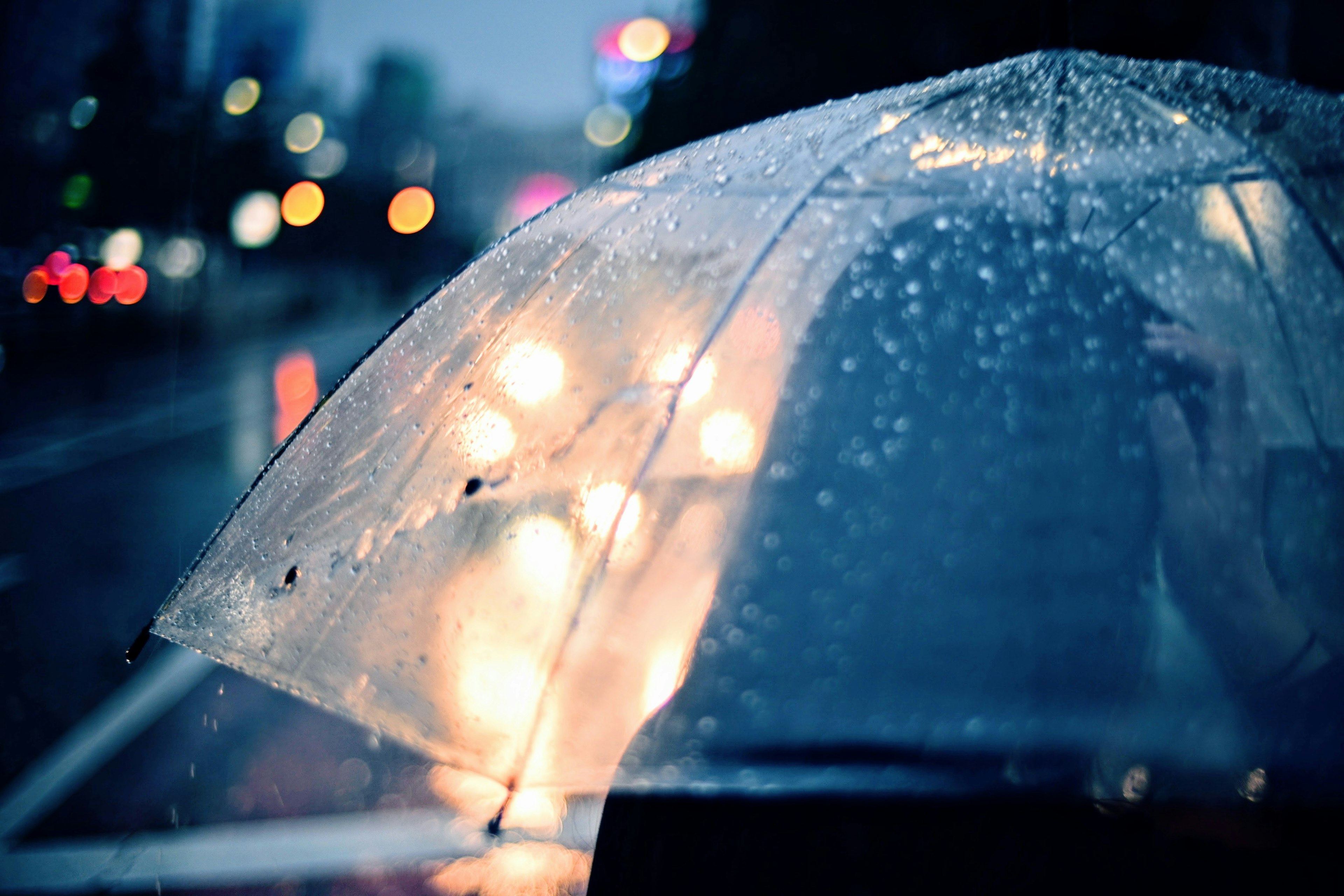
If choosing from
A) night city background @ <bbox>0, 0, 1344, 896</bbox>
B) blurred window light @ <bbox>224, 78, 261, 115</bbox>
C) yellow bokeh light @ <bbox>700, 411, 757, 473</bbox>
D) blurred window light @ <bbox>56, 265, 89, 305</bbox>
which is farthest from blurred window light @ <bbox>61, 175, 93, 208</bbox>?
yellow bokeh light @ <bbox>700, 411, 757, 473</bbox>

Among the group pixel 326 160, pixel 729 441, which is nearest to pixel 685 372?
pixel 729 441

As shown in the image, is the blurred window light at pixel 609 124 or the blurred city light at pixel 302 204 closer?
the blurred window light at pixel 609 124

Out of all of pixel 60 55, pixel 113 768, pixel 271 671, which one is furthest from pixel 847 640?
pixel 60 55

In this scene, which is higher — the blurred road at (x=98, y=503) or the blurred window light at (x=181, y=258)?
the blurred road at (x=98, y=503)

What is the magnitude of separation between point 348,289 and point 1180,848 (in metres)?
48.5

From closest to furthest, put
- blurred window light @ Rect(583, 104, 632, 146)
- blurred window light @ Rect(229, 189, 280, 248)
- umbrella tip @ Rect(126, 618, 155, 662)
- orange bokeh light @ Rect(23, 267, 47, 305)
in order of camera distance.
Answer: umbrella tip @ Rect(126, 618, 155, 662)
blurred window light @ Rect(583, 104, 632, 146)
orange bokeh light @ Rect(23, 267, 47, 305)
blurred window light @ Rect(229, 189, 280, 248)

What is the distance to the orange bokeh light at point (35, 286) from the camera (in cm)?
2161

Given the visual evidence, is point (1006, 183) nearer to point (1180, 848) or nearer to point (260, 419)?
point (1180, 848)

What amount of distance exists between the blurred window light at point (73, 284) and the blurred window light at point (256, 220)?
22470 mm

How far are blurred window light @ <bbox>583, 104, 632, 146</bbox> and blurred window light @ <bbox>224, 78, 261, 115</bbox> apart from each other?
24754 mm

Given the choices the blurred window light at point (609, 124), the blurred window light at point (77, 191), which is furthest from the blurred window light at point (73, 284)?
the blurred window light at point (77, 191)

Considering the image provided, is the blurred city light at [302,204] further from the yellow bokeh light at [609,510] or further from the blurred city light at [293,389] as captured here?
the yellow bokeh light at [609,510]

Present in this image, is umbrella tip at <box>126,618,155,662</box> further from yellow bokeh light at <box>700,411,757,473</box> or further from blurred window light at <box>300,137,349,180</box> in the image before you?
blurred window light at <box>300,137,349,180</box>

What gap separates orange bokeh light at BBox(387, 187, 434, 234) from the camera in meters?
53.0
